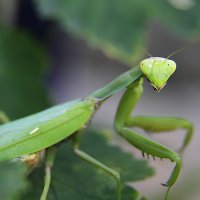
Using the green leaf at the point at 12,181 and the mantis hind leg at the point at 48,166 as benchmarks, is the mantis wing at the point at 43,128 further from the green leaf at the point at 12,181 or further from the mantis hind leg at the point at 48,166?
the green leaf at the point at 12,181

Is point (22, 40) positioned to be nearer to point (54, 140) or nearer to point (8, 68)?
point (8, 68)

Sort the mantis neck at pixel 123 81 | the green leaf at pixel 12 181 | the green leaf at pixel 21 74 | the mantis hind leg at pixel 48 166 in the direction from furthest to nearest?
the green leaf at pixel 21 74 < the mantis neck at pixel 123 81 < the mantis hind leg at pixel 48 166 < the green leaf at pixel 12 181

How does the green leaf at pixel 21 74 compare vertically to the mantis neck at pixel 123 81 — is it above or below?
below

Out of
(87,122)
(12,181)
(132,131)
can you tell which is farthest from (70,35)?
(12,181)

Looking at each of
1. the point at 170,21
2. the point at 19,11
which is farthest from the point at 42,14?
the point at 170,21

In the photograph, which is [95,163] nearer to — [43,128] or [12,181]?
[43,128]

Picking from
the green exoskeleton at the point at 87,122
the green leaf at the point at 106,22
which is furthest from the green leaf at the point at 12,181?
the green leaf at the point at 106,22

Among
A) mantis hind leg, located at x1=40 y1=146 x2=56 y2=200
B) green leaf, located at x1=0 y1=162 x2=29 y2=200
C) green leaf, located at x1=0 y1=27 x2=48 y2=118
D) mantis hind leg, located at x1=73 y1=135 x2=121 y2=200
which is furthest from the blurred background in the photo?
green leaf, located at x1=0 y1=162 x2=29 y2=200
